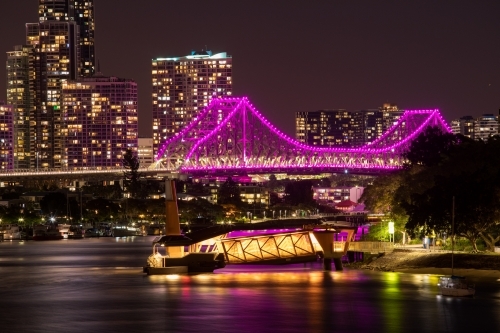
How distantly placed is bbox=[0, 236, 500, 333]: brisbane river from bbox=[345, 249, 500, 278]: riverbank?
5.38ft

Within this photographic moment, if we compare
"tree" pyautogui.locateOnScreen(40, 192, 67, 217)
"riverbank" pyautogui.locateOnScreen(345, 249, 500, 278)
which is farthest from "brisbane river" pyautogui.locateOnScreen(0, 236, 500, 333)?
"tree" pyautogui.locateOnScreen(40, 192, 67, 217)

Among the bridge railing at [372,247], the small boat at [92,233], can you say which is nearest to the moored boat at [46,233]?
the small boat at [92,233]

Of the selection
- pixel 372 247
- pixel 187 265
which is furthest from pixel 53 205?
pixel 187 265

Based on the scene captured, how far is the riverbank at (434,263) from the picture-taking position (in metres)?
67.4

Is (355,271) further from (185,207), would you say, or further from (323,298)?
(185,207)

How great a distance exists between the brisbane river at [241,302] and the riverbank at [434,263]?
1.64 metres

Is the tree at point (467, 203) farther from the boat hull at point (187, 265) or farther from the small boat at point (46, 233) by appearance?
the small boat at point (46, 233)

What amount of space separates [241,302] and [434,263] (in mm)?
19555

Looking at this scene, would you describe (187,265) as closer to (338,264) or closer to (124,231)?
(338,264)

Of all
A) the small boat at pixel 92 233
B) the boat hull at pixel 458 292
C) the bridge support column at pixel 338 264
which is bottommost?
the boat hull at pixel 458 292

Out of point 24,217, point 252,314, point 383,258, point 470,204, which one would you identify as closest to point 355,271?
point 383,258

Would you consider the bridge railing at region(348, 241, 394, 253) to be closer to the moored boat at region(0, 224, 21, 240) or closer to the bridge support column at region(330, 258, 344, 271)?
the bridge support column at region(330, 258, 344, 271)

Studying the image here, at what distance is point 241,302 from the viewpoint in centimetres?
5562

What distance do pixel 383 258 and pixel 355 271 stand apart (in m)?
3.59
